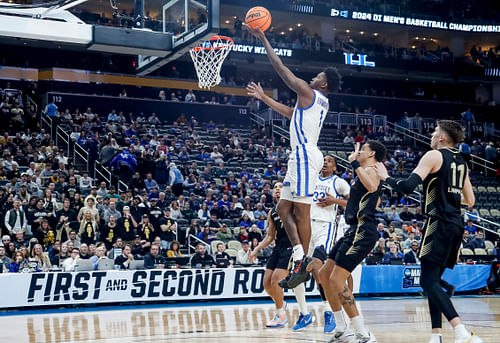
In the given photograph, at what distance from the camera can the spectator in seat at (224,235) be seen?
18016 mm

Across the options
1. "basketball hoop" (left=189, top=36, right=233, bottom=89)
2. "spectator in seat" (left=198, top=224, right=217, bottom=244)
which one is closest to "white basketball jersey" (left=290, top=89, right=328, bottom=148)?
"basketball hoop" (left=189, top=36, right=233, bottom=89)

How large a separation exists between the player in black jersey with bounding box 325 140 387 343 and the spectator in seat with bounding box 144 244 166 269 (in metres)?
8.02

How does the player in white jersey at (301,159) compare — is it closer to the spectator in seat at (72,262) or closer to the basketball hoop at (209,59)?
the spectator in seat at (72,262)

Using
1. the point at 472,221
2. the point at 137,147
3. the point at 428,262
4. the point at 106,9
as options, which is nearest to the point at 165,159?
the point at 137,147

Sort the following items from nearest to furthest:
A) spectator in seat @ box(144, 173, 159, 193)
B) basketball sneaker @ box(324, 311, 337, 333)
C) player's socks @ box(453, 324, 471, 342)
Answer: player's socks @ box(453, 324, 471, 342) → basketball sneaker @ box(324, 311, 337, 333) → spectator in seat @ box(144, 173, 159, 193)

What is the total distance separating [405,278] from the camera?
1772 cm

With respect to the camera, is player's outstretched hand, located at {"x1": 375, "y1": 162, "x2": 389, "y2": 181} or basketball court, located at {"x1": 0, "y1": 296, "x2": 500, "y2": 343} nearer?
player's outstretched hand, located at {"x1": 375, "y1": 162, "x2": 389, "y2": 181}

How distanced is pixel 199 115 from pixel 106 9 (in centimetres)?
1543

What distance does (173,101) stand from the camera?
28781 mm

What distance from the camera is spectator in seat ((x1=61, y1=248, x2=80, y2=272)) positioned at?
1451 cm

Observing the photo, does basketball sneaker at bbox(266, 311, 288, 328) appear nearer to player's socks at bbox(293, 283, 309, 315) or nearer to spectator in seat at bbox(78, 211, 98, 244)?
player's socks at bbox(293, 283, 309, 315)

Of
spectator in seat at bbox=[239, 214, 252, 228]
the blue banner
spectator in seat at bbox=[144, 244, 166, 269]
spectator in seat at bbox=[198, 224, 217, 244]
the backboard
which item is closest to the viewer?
the backboard

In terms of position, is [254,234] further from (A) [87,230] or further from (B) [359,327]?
(B) [359,327]

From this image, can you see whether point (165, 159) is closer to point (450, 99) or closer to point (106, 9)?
point (106, 9)
